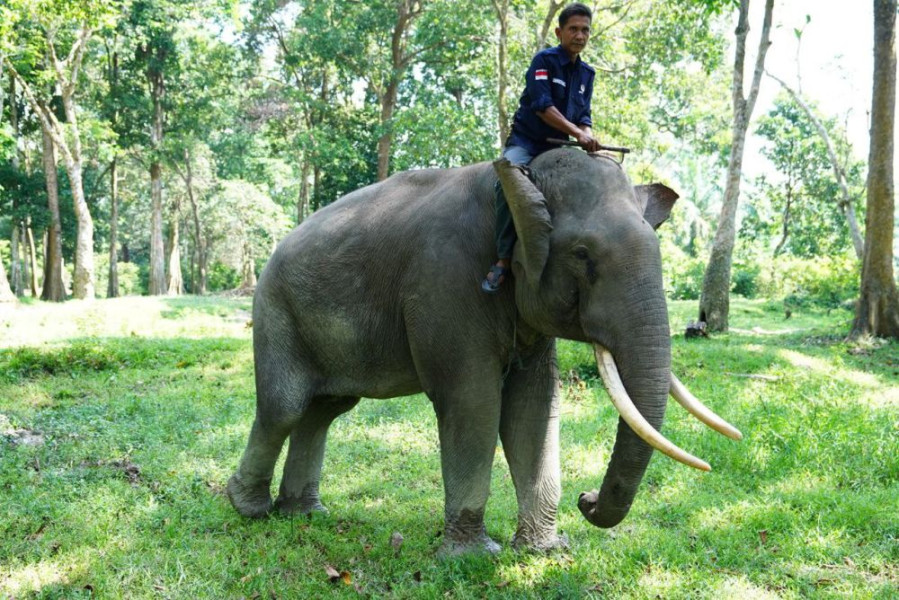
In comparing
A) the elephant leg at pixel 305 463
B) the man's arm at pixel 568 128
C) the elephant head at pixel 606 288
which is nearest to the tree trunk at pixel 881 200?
the man's arm at pixel 568 128

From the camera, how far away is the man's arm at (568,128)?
156 inches

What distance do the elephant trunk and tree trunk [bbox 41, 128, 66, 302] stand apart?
23.2 metres

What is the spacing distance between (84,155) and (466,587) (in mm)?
29594

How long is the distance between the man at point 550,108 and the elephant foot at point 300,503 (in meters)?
2.33

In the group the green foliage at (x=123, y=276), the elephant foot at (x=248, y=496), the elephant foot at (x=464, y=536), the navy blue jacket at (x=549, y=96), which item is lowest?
the green foliage at (x=123, y=276)

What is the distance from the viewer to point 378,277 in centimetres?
444

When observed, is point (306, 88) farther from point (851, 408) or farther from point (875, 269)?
point (851, 408)

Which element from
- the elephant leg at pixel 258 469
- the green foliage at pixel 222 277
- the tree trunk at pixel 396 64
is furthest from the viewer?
the green foliage at pixel 222 277

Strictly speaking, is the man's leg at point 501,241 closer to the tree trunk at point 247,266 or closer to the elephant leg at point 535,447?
the elephant leg at point 535,447

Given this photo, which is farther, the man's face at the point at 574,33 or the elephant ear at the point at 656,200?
the elephant ear at the point at 656,200

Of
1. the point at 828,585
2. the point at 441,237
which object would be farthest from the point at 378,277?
the point at 828,585

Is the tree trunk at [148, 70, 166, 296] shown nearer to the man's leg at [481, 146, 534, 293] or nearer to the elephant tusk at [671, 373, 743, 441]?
the man's leg at [481, 146, 534, 293]

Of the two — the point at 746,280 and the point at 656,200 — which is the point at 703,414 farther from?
the point at 746,280

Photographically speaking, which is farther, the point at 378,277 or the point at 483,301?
the point at 378,277
